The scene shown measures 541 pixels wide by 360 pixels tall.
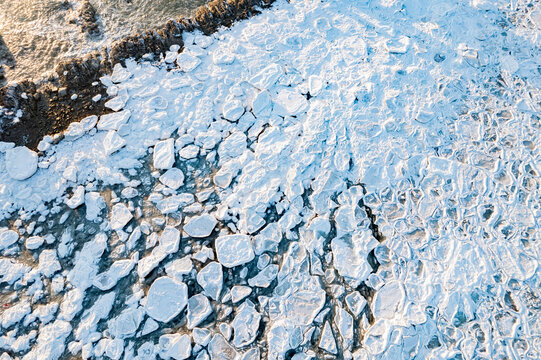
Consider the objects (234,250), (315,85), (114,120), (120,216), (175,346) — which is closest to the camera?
(175,346)

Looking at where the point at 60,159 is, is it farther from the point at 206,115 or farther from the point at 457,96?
the point at 457,96

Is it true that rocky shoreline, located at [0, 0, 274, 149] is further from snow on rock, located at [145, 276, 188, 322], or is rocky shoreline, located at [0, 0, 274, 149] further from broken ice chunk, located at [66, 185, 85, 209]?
snow on rock, located at [145, 276, 188, 322]

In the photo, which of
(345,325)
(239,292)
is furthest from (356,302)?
(239,292)

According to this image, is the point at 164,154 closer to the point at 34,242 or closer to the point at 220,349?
the point at 34,242

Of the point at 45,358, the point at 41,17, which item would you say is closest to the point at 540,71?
the point at 45,358

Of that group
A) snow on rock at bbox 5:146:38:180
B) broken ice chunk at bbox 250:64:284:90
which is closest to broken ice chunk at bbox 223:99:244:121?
broken ice chunk at bbox 250:64:284:90
